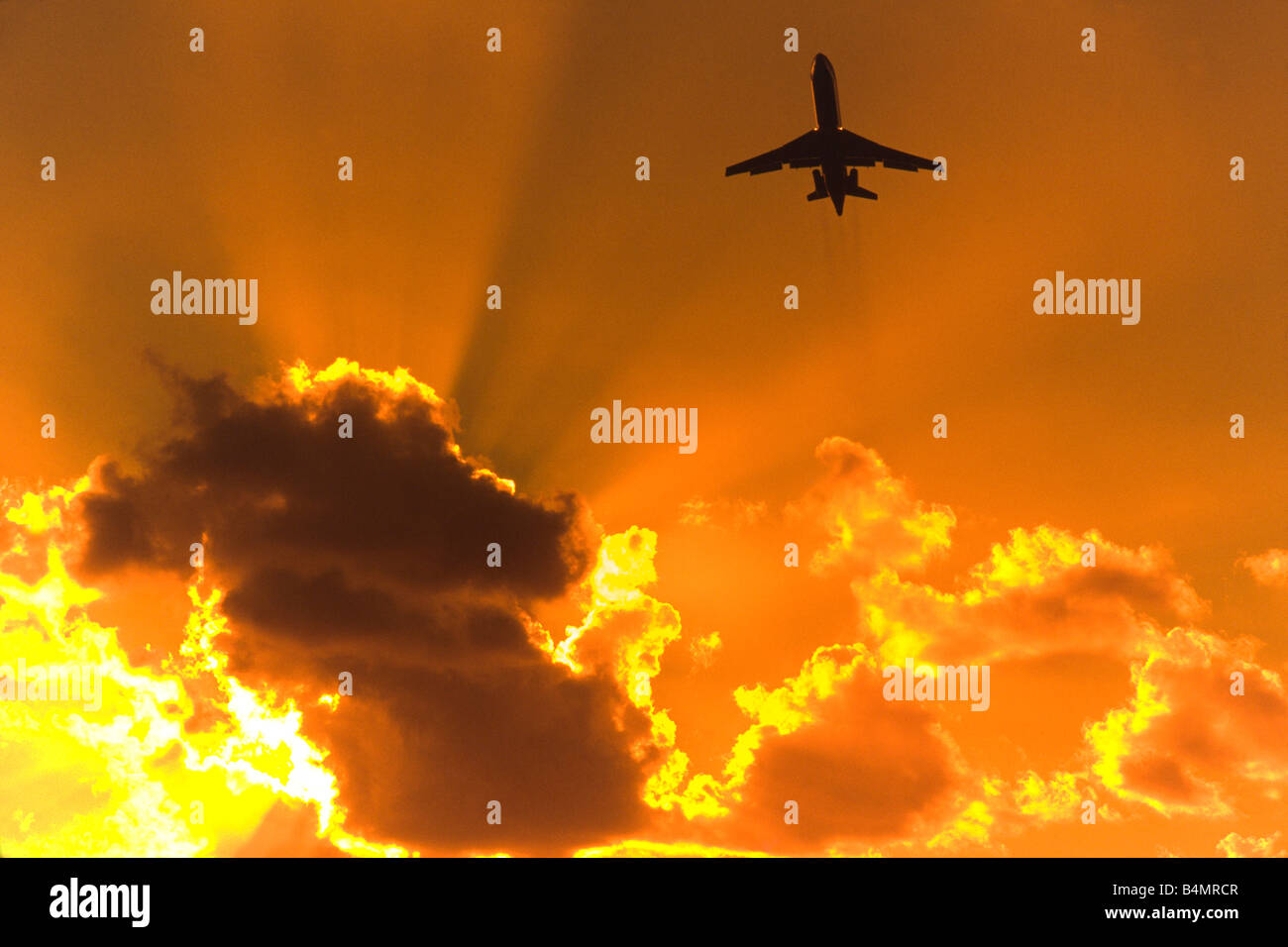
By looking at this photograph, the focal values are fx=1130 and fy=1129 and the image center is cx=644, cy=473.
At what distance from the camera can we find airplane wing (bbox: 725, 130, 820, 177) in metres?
126

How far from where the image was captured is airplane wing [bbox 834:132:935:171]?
12444cm

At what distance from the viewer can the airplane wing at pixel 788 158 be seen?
413 feet

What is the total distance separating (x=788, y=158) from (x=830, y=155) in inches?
185

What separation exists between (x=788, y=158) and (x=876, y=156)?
9.67 meters

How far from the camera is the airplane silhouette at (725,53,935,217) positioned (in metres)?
125

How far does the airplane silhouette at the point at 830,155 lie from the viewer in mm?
124938

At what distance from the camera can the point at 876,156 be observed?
125 metres

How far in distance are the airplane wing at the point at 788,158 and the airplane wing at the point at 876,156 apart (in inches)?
145

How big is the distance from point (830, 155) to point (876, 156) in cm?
498
